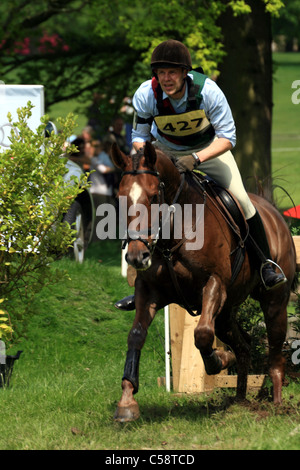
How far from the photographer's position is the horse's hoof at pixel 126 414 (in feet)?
19.5

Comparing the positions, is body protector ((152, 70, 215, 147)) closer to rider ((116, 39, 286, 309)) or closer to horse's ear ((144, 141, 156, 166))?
rider ((116, 39, 286, 309))

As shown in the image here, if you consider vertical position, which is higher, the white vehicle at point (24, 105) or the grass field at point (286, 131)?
the grass field at point (286, 131)

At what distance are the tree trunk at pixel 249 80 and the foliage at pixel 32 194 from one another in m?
7.67

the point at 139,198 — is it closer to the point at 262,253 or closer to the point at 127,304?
the point at 127,304

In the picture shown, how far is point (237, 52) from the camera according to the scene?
48.6 feet

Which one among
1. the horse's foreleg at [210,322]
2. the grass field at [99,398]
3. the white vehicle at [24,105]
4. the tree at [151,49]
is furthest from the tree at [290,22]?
the horse's foreleg at [210,322]

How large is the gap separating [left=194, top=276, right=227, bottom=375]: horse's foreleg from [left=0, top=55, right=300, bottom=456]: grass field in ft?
1.43

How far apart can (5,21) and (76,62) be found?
160 centimetres

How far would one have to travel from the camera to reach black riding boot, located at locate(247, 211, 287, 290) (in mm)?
7102

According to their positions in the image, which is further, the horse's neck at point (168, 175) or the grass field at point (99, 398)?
the horse's neck at point (168, 175)

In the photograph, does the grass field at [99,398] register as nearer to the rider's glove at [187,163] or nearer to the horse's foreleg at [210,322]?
the horse's foreleg at [210,322]
